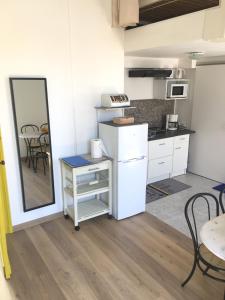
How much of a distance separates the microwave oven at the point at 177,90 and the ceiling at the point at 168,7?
1144 millimetres

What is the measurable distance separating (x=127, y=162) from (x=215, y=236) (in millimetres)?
1513

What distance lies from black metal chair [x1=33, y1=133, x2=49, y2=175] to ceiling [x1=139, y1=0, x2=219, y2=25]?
1.94 meters

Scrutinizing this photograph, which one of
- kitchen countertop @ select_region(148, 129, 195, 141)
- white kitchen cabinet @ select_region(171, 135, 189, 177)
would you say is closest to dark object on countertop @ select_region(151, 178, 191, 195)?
white kitchen cabinet @ select_region(171, 135, 189, 177)

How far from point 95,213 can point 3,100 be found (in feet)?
5.51

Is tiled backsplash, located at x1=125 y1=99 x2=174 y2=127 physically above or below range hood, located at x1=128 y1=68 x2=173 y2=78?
below

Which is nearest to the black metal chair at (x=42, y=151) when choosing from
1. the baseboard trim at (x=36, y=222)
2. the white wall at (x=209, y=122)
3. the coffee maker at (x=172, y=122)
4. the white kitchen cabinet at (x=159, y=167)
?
the baseboard trim at (x=36, y=222)

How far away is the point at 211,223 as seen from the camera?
1877 millimetres

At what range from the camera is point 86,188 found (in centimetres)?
312

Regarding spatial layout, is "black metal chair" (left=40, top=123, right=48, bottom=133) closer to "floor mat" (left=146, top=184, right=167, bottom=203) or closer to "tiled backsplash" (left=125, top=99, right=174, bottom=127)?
"tiled backsplash" (left=125, top=99, right=174, bottom=127)

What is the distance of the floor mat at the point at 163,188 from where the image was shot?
3.86m

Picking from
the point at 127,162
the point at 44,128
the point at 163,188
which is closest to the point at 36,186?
the point at 44,128

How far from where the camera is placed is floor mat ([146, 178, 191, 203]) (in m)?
3.86

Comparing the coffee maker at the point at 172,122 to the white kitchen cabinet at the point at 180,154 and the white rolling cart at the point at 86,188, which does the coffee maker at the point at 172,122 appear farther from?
the white rolling cart at the point at 86,188

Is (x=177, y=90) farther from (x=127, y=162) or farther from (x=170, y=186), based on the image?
(x=127, y=162)
